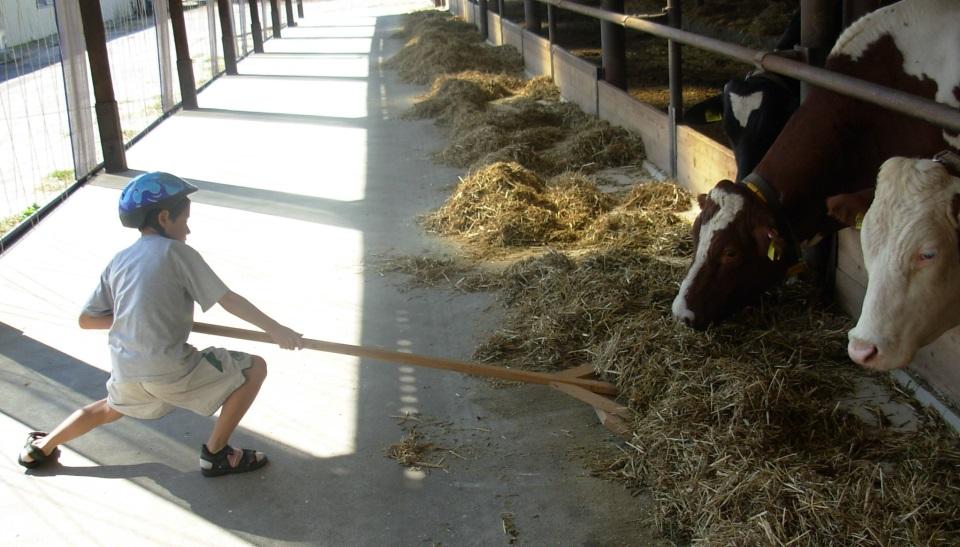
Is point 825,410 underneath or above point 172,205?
underneath

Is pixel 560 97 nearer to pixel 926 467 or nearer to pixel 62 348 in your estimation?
pixel 62 348

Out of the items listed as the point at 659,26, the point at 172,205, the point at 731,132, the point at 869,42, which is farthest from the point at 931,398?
the point at 659,26

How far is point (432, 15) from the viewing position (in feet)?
80.4

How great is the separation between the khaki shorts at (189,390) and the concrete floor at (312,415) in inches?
11.9

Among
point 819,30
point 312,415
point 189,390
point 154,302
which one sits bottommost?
point 312,415

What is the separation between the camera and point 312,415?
4.00 m

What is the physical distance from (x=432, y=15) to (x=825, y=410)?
22.4 metres

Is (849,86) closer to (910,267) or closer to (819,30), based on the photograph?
(910,267)

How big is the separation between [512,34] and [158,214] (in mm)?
12911

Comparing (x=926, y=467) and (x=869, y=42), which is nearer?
(x=926, y=467)

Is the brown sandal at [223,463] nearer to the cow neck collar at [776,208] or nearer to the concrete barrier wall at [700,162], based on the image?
the cow neck collar at [776,208]

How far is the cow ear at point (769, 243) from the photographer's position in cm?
409

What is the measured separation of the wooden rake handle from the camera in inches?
138

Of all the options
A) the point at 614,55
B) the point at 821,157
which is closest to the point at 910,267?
the point at 821,157
